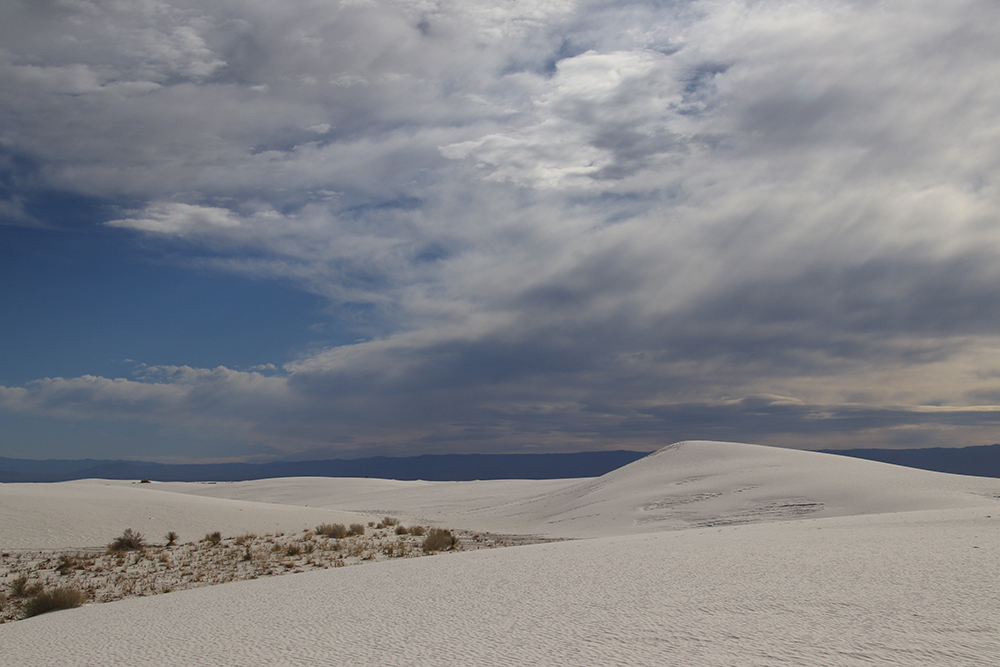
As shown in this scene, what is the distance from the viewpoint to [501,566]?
8.30m

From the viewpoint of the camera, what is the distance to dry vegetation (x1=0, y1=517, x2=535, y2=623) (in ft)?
33.2

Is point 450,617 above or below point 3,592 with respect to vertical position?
above

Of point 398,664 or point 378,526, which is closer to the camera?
point 398,664

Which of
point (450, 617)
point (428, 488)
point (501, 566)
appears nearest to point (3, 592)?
point (501, 566)

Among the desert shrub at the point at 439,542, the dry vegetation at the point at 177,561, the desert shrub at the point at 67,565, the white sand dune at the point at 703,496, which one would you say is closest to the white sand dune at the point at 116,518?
the dry vegetation at the point at 177,561

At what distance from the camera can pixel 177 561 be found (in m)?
13.8

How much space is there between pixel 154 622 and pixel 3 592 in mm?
6537

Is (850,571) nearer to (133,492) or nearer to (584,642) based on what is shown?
(584,642)

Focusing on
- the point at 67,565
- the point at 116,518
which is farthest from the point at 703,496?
the point at 116,518

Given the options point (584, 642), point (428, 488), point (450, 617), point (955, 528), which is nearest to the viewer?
point (584, 642)

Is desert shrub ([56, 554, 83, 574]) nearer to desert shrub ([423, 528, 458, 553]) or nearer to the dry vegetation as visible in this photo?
the dry vegetation

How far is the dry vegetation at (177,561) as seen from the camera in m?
10.1

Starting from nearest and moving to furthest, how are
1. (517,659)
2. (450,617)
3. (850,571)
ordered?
(517,659) → (450,617) → (850,571)

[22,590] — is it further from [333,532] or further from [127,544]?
[333,532]
